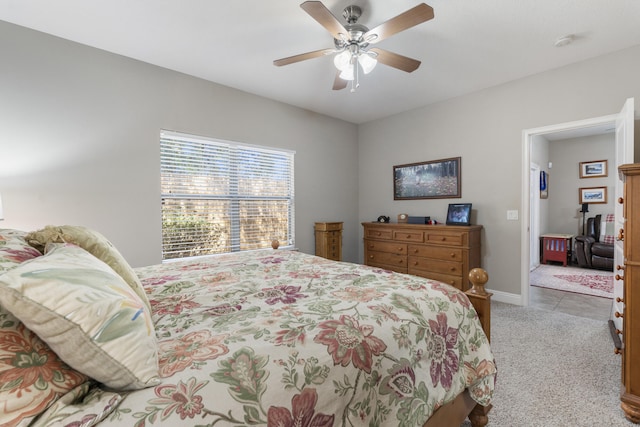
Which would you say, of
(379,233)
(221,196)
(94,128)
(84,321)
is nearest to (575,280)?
(379,233)

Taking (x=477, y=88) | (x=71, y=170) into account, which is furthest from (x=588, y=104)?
(x=71, y=170)

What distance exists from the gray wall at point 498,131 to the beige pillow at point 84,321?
3.98m

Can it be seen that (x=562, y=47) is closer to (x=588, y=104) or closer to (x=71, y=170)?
(x=588, y=104)

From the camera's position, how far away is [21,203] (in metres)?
2.35

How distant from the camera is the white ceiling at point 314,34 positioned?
2129 mm

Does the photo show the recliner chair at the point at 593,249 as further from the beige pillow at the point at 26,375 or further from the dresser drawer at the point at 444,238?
the beige pillow at the point at 26,375

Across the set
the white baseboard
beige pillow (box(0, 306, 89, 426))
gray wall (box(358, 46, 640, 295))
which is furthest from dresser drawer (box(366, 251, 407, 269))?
beige pillow (box(0, 306, 89, 426))

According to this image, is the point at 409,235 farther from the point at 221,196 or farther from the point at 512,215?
the point at 221,196

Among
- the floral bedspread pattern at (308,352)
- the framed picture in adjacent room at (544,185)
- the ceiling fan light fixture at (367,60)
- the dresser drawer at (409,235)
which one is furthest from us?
the framed picture in adjacent room at (544,185)

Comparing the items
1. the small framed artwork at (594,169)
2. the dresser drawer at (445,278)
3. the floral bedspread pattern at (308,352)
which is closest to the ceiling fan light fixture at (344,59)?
the floral bedspread pattern at (308,352)

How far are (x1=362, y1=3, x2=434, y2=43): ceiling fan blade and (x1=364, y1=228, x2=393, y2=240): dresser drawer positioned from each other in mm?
2729

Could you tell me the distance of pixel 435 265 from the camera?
3730 mm

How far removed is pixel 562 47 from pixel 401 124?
2103 mm

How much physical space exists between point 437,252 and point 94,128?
3.98 metres
